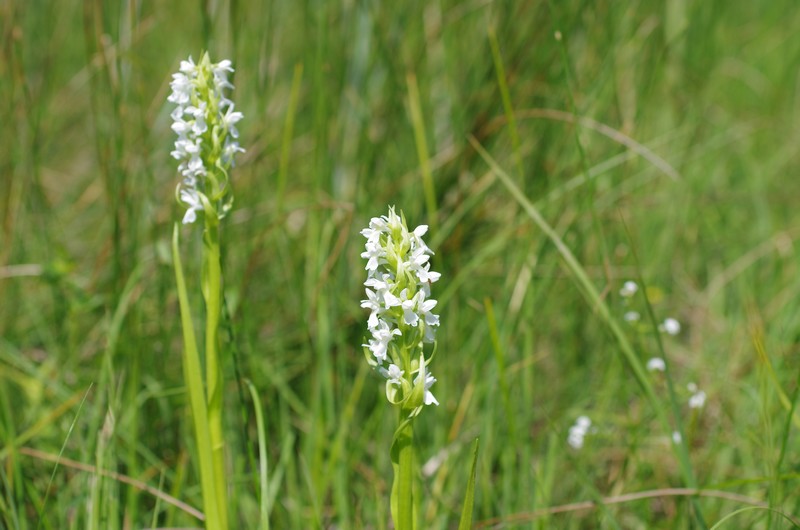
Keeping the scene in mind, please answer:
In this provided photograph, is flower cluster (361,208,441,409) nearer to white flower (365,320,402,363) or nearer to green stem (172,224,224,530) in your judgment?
white flower (365,320,402,363)

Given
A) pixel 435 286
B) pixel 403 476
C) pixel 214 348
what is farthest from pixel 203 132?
pixel 435 286

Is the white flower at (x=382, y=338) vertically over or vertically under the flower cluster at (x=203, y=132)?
under

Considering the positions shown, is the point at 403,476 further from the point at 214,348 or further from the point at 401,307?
the point at 214,348

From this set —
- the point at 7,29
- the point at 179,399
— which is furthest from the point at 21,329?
the point at 7,29

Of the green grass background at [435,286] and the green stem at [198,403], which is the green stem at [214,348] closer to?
the green stem at [198,403]

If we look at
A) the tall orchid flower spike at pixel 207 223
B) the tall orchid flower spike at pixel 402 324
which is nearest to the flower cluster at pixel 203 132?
the tall orchid flower spike at pixel 207 223

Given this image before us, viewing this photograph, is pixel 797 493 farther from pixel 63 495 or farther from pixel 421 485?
pixel 63 495

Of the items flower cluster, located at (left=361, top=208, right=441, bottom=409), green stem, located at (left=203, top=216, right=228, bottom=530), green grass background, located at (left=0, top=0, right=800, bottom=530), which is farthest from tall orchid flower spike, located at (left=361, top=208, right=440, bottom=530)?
green grass background, located at (left=0, top=0, right=800, bottom=530)
